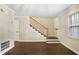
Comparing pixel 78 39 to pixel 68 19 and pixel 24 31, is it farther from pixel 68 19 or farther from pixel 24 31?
pixel 24 31

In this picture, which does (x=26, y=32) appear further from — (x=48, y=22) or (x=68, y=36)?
(x=68, y=36)

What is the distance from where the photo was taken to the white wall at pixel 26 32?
1033cm

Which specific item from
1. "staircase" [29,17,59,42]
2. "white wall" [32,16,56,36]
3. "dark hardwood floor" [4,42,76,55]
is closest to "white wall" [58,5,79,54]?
"dark hardwood floor" [4,42,76,55]

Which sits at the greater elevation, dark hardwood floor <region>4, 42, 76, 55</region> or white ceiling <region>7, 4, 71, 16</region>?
white ceiling <region>7, 4, 71, 16</region>

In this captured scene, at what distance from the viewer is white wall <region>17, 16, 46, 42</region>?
10.3 meters

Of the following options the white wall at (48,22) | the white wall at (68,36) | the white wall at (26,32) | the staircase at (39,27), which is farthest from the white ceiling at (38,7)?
the white wall at (48,22)

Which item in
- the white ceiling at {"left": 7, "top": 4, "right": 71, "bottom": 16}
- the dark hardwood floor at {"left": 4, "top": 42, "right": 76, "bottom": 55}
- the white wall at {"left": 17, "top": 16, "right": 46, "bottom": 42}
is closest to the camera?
the dark hardwood floor at {"left": 4, "top": 42, "right": 76, "bottom": 55}

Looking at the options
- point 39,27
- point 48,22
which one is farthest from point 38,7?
point 48,22

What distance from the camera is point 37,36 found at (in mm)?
10398

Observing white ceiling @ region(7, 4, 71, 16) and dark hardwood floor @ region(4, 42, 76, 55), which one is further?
white ceiling @ region(7, 4, 71, 16)

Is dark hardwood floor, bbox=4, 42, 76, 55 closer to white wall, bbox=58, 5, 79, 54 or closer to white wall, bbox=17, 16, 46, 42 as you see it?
white wall, bbox=58, 5, 79, 54

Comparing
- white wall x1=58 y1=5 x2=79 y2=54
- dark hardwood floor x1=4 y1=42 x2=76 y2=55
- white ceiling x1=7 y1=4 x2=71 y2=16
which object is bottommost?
dark hardwood floor x1=4 y1=42 x2=76 y2=55

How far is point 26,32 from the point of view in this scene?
10.4 meters
